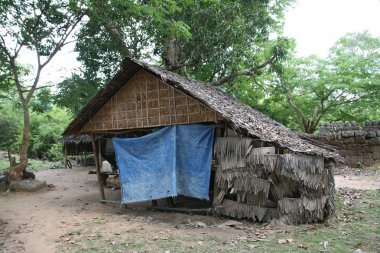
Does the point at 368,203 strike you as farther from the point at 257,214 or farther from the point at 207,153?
the point at 207,153

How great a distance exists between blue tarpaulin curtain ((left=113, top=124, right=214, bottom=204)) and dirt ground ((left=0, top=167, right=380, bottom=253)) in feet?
1.95

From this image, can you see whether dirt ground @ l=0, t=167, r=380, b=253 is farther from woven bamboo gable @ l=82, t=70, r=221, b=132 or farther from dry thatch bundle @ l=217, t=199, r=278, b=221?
woven bamboo gable @ l=82, t=70, r=221, b=132

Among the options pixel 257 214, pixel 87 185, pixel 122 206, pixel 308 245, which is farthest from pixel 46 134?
pixel 308 245

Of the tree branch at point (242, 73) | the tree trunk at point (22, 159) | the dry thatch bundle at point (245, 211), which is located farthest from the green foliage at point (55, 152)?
the dry thatch bundle at point (245, 211)

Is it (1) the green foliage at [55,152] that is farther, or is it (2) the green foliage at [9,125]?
(1) the green foliage at [55,152]

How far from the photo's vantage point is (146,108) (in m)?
8.03

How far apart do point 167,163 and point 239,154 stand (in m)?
1.81

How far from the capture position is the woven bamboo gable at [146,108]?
7.38 meters

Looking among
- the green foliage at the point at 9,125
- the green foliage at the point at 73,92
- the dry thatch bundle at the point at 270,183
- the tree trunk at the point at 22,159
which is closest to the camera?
the dry thatch bundle at the point at 270,183

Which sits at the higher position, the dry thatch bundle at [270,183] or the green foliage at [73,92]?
the green foliage at [73,92]

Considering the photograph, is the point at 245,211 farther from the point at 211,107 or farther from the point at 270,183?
the point at 211,107

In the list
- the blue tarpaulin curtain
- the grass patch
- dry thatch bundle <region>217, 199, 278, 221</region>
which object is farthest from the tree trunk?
the grass patch

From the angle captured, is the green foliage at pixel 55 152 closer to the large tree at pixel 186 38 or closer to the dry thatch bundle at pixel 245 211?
the large tree at pixel 186 38

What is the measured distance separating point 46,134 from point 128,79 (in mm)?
20009
